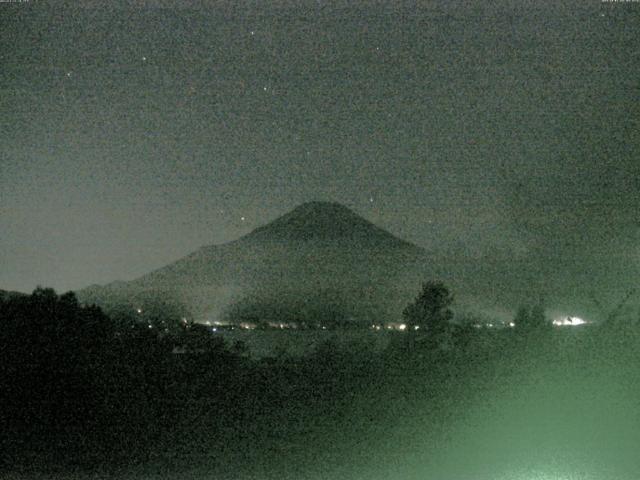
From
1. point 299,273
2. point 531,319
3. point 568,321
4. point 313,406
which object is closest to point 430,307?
point 568,321

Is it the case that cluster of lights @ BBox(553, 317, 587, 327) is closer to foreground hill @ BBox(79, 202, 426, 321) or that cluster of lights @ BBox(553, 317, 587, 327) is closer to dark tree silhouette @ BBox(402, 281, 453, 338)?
dark tree silhouette @ BBox(402, 281, 453, 338)

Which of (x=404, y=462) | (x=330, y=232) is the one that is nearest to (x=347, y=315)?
(x=330, y=232)

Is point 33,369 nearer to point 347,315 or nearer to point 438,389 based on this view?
point 438,389

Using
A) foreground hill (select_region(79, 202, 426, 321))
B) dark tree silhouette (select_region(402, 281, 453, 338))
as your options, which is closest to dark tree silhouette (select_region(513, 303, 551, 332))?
dark tree silhouette (select_region(402, 281, 453, 338))

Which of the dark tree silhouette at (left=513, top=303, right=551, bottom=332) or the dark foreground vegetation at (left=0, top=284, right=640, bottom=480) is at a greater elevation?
the dark tree silhouette at (left=513, top=303, right=551, bottom=332)

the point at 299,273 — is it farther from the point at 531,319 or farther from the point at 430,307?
the point at 531,319

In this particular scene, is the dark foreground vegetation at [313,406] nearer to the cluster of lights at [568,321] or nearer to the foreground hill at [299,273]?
the cluster of lights at [568,321]
